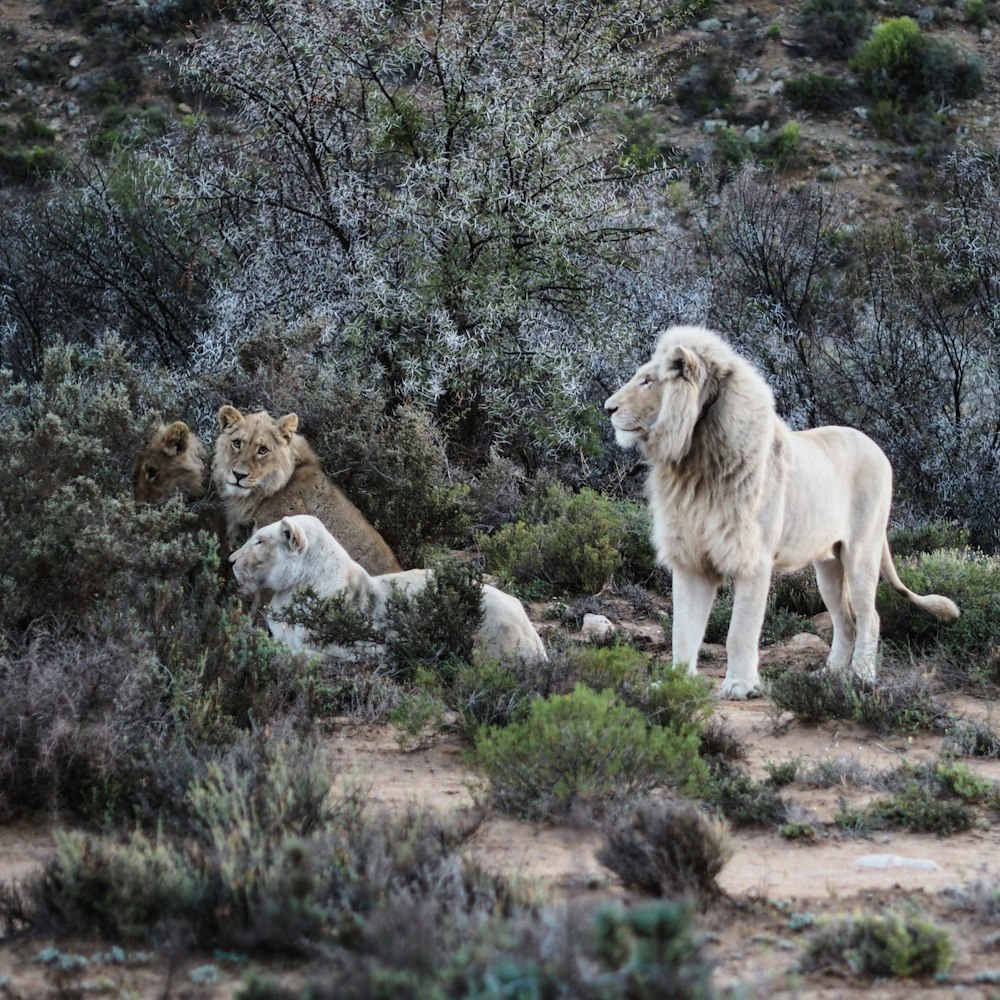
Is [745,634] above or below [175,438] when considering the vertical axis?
below

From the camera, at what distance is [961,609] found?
9.34m

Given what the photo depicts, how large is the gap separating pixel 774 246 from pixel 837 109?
19791 millimetres

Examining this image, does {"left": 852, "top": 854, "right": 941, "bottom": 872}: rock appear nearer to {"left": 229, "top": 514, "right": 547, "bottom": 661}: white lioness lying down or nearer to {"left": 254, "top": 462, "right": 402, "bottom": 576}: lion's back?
{"left": 229, "top": 514, "right": 547, "bottom": 661}: white lioness lying down

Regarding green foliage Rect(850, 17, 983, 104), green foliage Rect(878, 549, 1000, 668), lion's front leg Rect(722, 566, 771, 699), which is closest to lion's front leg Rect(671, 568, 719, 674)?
lion's front leg Rect(722, 566, 771, 699)

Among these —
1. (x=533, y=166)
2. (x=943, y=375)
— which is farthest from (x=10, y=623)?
(x=943, y=375)

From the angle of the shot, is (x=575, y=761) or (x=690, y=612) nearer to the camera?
(x=575, y=761)

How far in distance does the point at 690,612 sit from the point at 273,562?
258 centimetres

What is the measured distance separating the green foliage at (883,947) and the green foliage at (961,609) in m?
5.28

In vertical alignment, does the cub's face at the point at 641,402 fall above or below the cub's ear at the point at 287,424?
above

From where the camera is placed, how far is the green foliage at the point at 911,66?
33.6m

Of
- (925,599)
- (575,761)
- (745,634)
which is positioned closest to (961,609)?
(925,599)

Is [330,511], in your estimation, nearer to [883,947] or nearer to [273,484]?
[273,484]

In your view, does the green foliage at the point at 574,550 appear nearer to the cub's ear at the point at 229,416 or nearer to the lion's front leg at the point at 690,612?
the lion's front leg at the point at 690,612

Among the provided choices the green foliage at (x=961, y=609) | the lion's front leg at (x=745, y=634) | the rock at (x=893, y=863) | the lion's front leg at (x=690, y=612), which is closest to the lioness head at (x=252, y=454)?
the lion's front leg at (x=690, y=612)
